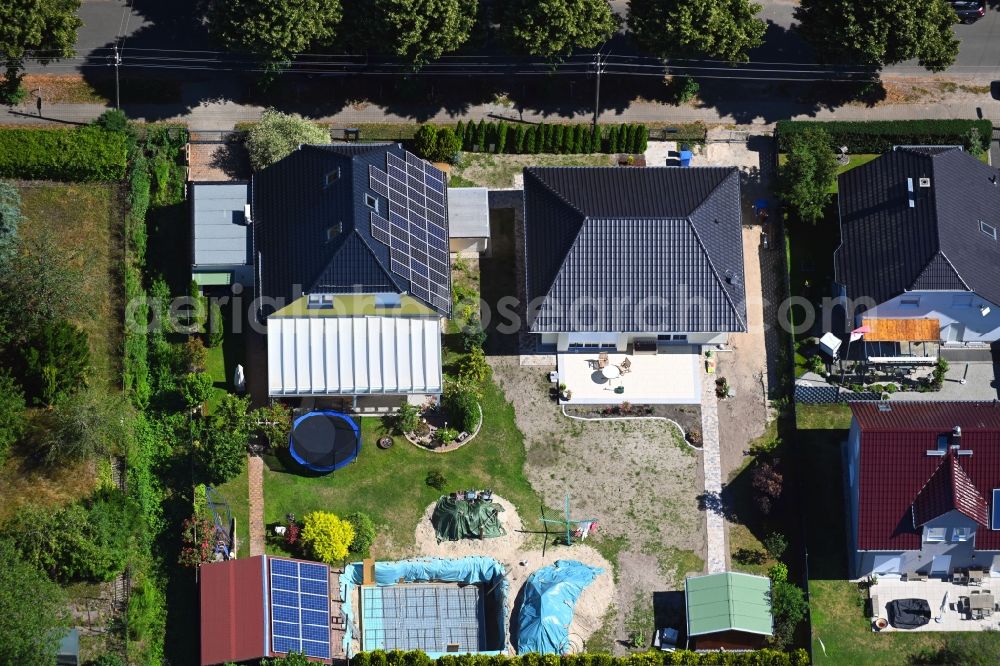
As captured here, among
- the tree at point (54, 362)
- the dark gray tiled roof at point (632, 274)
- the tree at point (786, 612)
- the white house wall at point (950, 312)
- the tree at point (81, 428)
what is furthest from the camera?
the white house wall at point (950, 312)

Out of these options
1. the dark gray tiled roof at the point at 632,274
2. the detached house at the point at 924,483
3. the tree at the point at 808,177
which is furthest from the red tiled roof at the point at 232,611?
the tree at the point at 808,177

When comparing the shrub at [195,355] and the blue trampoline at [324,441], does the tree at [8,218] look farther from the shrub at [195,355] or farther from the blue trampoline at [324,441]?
the blue trampoline at [324,441]

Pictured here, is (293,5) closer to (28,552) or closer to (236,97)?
(236,97)

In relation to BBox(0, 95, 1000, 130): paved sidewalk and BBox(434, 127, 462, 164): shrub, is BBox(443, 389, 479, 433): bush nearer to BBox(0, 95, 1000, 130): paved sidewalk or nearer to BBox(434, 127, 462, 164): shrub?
BBox(434, 127, 462, 164): shrub

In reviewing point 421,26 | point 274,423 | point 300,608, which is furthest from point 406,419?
point 421,26

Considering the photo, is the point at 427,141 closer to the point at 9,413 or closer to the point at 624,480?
the point at 624,480

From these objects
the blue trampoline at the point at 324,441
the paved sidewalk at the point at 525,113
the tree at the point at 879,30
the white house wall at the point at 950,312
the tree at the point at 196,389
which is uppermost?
the tree at the point at 879,30
